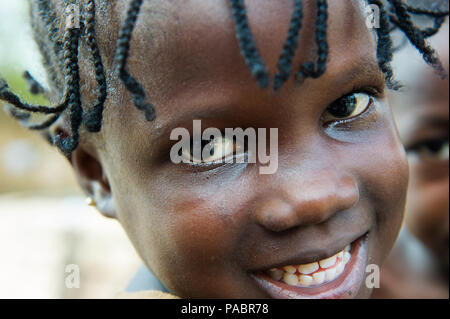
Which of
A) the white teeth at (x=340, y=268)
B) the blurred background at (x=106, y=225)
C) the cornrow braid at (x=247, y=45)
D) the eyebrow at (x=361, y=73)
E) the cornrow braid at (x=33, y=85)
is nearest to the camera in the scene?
the cornrow braid at (x=247, y=45)

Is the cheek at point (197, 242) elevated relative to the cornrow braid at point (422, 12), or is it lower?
lower

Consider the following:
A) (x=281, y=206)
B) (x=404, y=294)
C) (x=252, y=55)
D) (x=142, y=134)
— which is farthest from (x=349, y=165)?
(x=404, y=294)

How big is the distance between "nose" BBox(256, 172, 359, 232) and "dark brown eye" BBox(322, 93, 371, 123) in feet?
0.56

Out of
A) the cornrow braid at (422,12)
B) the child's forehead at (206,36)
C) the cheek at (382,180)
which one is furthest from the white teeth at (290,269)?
the cornrow braid at (422,12)

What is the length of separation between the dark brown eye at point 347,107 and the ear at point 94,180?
0.65 meters

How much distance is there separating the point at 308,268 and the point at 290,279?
0.17ft

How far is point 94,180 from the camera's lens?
1.49 m

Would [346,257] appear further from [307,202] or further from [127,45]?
[127,45]

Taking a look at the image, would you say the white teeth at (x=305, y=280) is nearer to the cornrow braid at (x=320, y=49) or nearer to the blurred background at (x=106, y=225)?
the cornrow braid at (x=320, y=49)

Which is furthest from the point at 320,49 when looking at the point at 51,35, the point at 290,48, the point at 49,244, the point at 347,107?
the point at 49,244

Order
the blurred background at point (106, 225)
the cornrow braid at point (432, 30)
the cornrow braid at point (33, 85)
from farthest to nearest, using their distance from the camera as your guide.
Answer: the blurred background at point (106, 225) → the cornrow braid at point (33, 85) → the cornrow braid at point (432, 30)

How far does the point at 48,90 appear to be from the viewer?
58.4 inches

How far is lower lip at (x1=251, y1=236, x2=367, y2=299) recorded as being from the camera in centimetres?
118

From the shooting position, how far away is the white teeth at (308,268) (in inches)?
46.3
